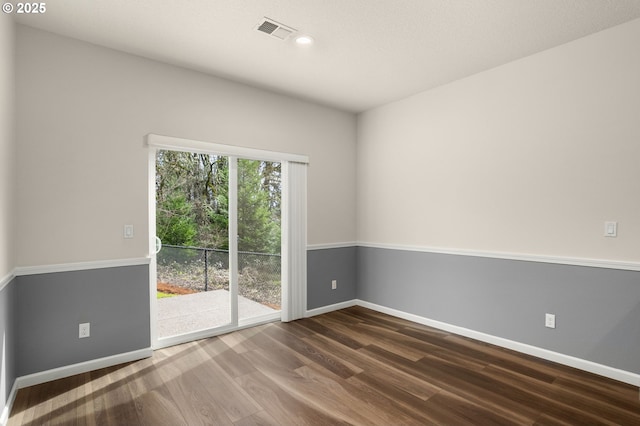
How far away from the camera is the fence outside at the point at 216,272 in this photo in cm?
346

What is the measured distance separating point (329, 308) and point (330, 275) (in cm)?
45

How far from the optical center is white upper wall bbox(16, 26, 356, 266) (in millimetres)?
2646

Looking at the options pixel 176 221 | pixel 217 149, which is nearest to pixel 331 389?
pixel 176 221

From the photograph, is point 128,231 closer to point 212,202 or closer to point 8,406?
point 212,202

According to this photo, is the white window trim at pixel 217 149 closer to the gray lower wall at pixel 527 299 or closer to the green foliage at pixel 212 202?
the green foliage at pixel 212 202

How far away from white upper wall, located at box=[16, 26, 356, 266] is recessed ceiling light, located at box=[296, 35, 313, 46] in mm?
1160

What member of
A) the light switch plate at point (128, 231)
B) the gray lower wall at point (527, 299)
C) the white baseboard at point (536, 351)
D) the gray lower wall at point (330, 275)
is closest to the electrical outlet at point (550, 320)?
the gray lower wall at point (527, 299)

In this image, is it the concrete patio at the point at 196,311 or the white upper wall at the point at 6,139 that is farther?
the concrete patio at the point at 196,311

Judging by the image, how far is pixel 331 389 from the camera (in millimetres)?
2562

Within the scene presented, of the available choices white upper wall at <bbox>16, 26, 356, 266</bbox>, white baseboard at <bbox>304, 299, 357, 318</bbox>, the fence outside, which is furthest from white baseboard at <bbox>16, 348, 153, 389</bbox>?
white baseboard at <bbox>304, 299, 357, 318</bbox>

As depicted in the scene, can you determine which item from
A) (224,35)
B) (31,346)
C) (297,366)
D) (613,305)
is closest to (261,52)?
(224,35)

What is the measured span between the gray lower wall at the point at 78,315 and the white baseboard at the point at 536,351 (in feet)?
9.88

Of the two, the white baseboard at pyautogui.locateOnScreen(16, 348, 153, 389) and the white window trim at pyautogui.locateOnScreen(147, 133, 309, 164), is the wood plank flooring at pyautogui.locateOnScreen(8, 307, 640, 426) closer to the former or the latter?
the white baseboard at pyautogui.locateOnScreen(16, 348, 153, 389)

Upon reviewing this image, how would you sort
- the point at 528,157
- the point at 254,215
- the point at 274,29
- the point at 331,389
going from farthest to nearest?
the point at 254,215 < the point at 528,157 < the point at 274,29 < the point at 331,389
